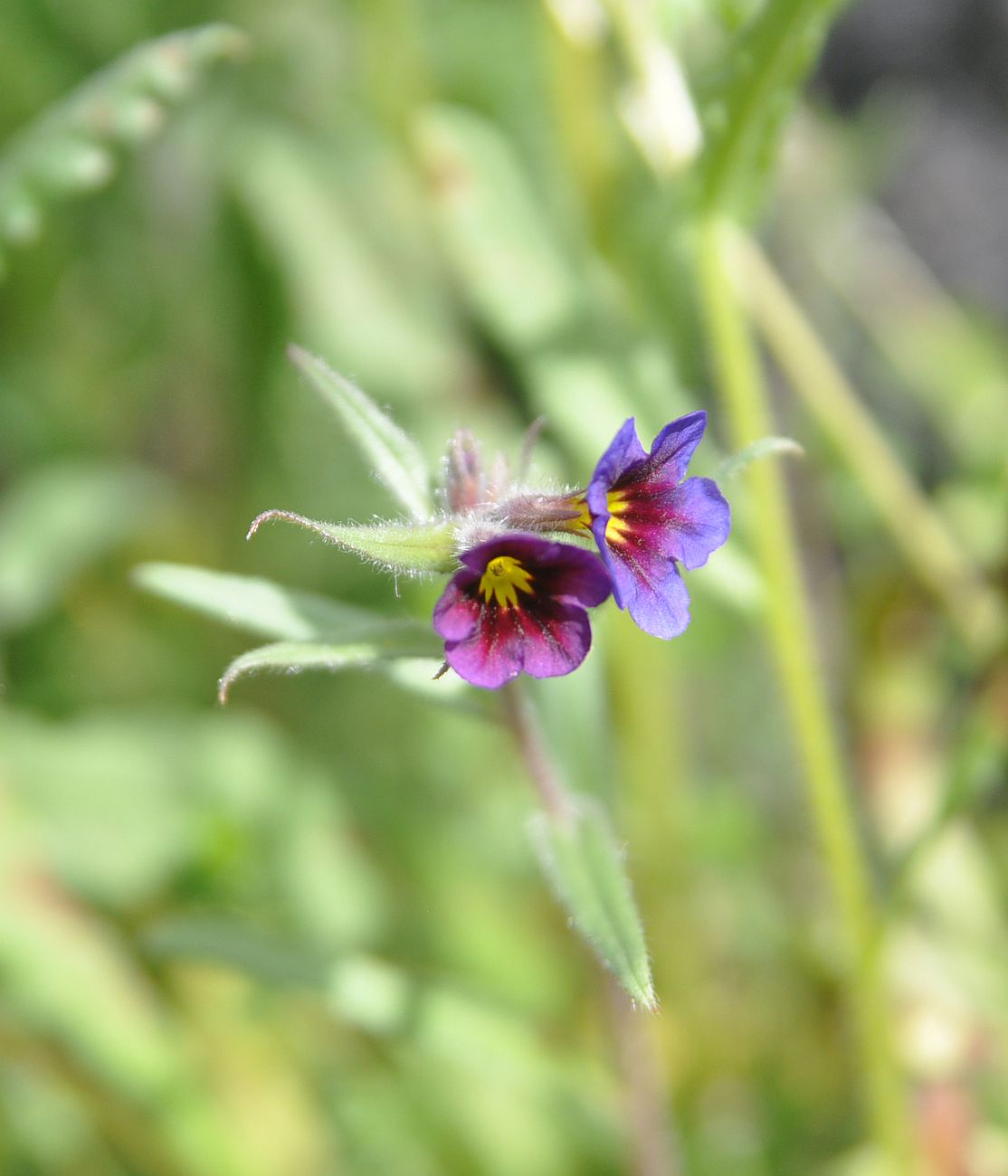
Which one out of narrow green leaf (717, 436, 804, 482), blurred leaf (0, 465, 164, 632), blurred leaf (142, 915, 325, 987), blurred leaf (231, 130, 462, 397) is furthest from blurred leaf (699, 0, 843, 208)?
blurred leaf (0, 465, 164, 632)

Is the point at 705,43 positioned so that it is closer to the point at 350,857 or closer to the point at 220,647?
the point at 220,647

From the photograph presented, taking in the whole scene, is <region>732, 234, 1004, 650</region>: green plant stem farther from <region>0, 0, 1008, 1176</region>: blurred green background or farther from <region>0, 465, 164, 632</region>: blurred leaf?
<region>0, 465, 164, 632</region>: blurred leaf

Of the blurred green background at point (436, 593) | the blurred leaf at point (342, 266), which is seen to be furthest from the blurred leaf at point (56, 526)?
the blurred leaf at point (342, 266)

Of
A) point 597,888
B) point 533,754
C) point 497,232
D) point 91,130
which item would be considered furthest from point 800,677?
point 91,130

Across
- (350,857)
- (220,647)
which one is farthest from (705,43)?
(350,857)

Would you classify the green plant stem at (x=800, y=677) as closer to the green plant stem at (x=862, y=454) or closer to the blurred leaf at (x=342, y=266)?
the green plant stem at (x=862, y=454)

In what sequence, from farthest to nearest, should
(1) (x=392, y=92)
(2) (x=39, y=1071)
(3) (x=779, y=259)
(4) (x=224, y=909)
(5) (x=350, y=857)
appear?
1. (3) (x=779, y=259)
2. (1) (x=392, y=92)
3. (5) (x=350, y=857)
4. (4) (x=224, y=909)
5. (2) (x=39, y=1071)
